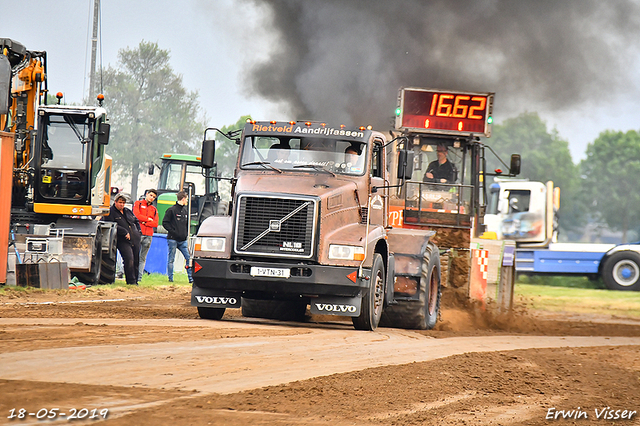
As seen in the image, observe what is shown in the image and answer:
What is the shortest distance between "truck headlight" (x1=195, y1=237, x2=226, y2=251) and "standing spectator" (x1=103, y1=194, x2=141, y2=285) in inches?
316

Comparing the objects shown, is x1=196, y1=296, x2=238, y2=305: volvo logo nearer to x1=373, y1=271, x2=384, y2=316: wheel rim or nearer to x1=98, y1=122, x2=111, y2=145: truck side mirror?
x1=373, y1=271, x2=384, y2=316: wheel rim

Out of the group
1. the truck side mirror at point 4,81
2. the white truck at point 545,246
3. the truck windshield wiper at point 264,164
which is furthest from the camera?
the white truck at point 545,246

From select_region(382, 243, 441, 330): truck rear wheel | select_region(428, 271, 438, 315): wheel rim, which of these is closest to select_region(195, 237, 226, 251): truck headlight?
select_region(382, 243, 441, 330): truck rear wheel

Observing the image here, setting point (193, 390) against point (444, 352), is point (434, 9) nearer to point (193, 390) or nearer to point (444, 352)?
point (444, 352)

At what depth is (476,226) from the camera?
16859 mm

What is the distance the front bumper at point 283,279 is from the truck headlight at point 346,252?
142mm

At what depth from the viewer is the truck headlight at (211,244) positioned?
1124cm

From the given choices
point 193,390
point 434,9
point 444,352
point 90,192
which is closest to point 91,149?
point 90,192

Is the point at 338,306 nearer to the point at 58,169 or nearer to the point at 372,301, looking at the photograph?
the point at 372,301

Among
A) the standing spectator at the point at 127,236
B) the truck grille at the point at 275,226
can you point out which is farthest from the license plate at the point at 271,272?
the standing spectator at the point at 127,236

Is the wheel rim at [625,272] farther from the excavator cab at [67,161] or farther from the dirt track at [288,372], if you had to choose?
the excavator cab at [67,161]

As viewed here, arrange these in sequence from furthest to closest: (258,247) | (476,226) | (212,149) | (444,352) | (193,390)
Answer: (476,226) → (212,149) → (258,247) → (444,352) → (193,390)

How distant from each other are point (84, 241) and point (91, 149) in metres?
2.06

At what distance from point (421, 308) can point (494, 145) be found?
93.7 metres
